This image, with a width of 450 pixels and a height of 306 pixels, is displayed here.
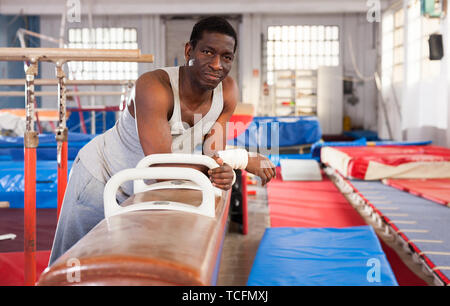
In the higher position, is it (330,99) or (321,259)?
(330,99)

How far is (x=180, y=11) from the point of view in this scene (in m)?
12.6

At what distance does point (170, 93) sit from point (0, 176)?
3117 millimetres

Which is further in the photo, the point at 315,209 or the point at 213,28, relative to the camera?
the point at 315,209

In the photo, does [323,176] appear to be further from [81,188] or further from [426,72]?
[81,188]

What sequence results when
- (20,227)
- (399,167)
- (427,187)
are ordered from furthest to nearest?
1. (399,167)
2. (427,187)
3. (20,227)

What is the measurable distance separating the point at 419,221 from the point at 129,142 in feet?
8.12

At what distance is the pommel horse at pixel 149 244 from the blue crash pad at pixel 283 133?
7452 mm

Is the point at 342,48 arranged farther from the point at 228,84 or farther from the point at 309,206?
the point at 228,84

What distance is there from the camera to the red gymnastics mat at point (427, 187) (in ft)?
12.9

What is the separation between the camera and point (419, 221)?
3201 mm

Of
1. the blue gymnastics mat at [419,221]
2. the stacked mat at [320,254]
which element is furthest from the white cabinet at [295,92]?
the stacked mat at [320,254]

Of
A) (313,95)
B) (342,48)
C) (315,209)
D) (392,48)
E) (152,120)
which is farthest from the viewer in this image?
(342,48)

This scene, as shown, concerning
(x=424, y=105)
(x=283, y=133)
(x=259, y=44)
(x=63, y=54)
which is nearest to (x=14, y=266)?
(x=63, y=54)

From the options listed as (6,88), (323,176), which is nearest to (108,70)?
(6,88)
